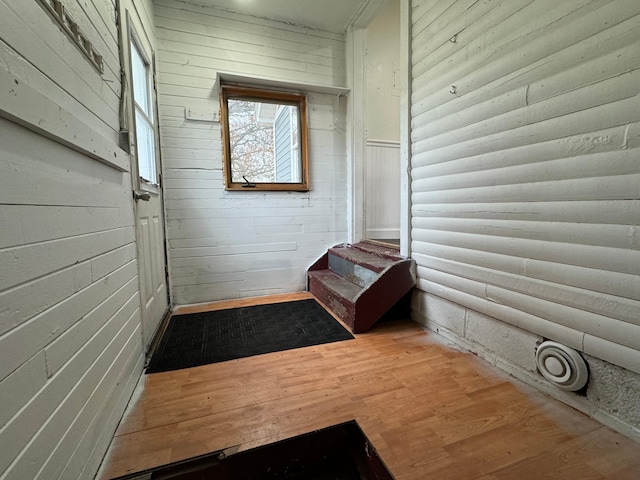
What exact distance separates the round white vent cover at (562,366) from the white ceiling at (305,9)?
125 inches

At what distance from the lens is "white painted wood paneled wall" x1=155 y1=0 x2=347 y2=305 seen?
2.74 m

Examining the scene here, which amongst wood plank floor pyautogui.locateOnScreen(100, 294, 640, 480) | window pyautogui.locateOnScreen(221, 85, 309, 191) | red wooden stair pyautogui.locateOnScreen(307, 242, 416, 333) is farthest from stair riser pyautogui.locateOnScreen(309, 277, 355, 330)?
window pyautogui.locateOnScreen(221, 85, 309, 191)

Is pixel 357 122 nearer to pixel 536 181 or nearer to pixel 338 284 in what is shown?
pixel 338 284

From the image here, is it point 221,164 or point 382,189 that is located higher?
point 221,164

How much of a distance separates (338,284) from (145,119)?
2.17m

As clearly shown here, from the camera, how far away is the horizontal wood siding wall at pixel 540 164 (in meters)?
1.12

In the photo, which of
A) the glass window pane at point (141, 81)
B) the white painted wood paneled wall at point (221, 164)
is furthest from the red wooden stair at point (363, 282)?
the glass window pane at point (141, 81)

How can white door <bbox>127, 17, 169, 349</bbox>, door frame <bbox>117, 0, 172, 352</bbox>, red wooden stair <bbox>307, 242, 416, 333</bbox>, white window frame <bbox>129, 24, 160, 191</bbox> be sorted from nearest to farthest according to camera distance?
door frame <bbox>117, 0, 172, 352</bbox>, white door <bbox>127, 17, 169, 349</bbox>, white window frame <bbox>129, 24, 160, 191</bbox>, red wooden stair <bbox>307, 242, 416, 333</bbox>

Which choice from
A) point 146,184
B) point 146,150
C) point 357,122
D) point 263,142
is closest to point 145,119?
point 146,150

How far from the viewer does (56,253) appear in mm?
875

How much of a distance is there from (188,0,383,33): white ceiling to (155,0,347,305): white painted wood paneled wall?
7 centimetres

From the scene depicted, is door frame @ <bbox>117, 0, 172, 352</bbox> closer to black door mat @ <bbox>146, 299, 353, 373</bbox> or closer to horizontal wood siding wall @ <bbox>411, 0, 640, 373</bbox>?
black door mat @ <bbox>146, 299, 353, 373</bbox>

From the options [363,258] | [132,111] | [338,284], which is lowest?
[338,284]

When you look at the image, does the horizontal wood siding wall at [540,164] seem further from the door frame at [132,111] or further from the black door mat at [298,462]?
the door frame at [132,111]
